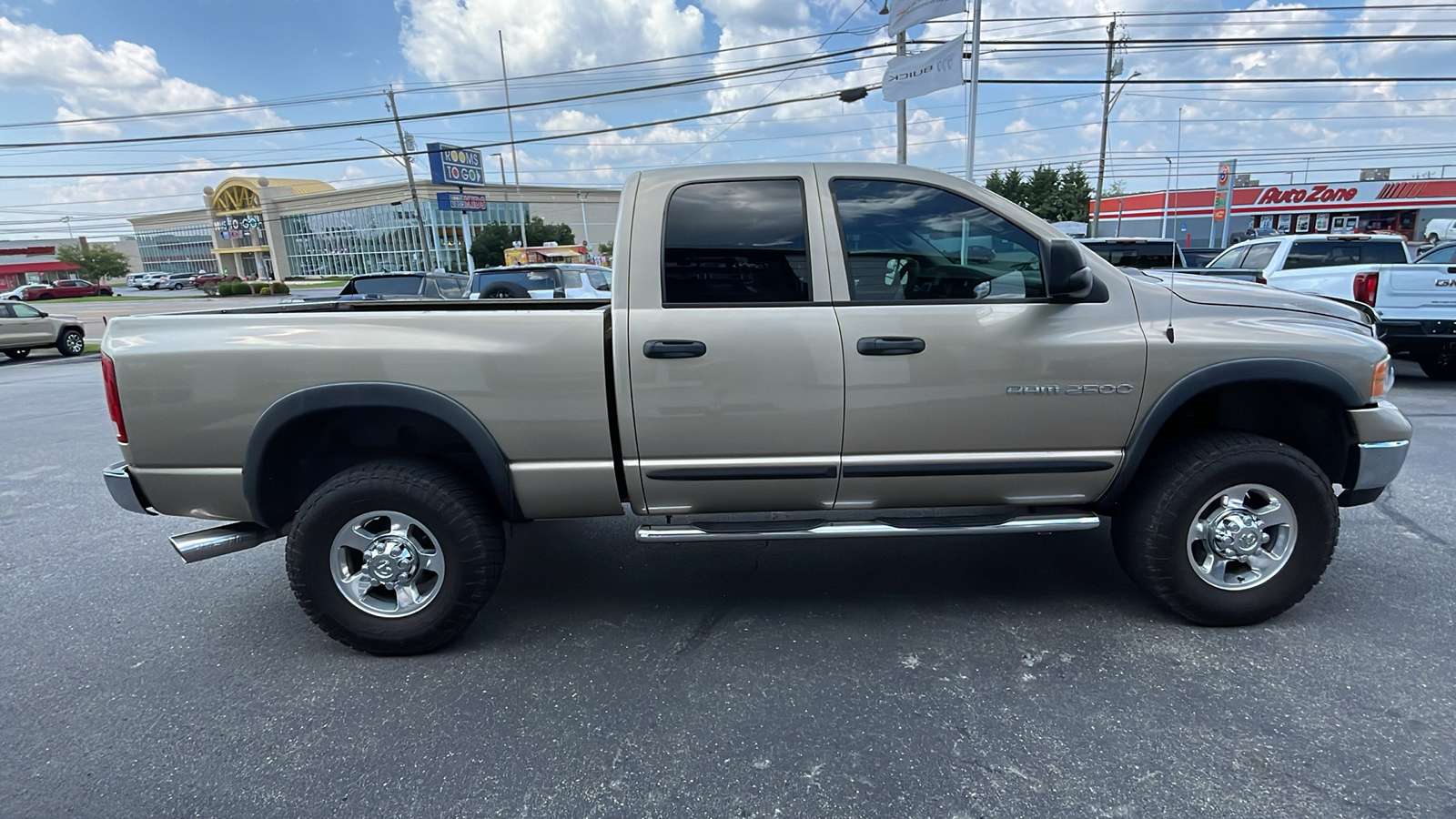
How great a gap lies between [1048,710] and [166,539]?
16.4 feet

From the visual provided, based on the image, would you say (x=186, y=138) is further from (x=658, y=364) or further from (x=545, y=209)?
(x=545, y=209)

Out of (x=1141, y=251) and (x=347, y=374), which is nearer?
(x=347, y=374)

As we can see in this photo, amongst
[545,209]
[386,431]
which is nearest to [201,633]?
[386,431]

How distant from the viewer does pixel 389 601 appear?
3107 mm

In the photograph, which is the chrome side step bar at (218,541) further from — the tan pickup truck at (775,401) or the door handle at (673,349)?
the door handle at (673,349)

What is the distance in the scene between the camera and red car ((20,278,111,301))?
54625mm

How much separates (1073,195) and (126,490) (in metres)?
52.5

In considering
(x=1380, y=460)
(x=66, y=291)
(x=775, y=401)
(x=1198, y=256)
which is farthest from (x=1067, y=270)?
(x=66, y=291)

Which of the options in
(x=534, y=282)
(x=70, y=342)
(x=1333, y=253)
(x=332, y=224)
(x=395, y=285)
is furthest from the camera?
(x=332, y=224)

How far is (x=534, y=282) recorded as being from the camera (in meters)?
13.4

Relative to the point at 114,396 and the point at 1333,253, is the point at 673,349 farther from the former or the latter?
the point at 1333,253

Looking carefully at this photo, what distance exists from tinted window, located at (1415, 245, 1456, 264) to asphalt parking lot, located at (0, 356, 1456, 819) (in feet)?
28.9

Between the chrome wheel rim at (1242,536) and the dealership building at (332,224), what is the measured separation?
214 ft

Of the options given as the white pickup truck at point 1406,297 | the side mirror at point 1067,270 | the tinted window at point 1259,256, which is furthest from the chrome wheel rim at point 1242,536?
the tinted window at point 1259,256
